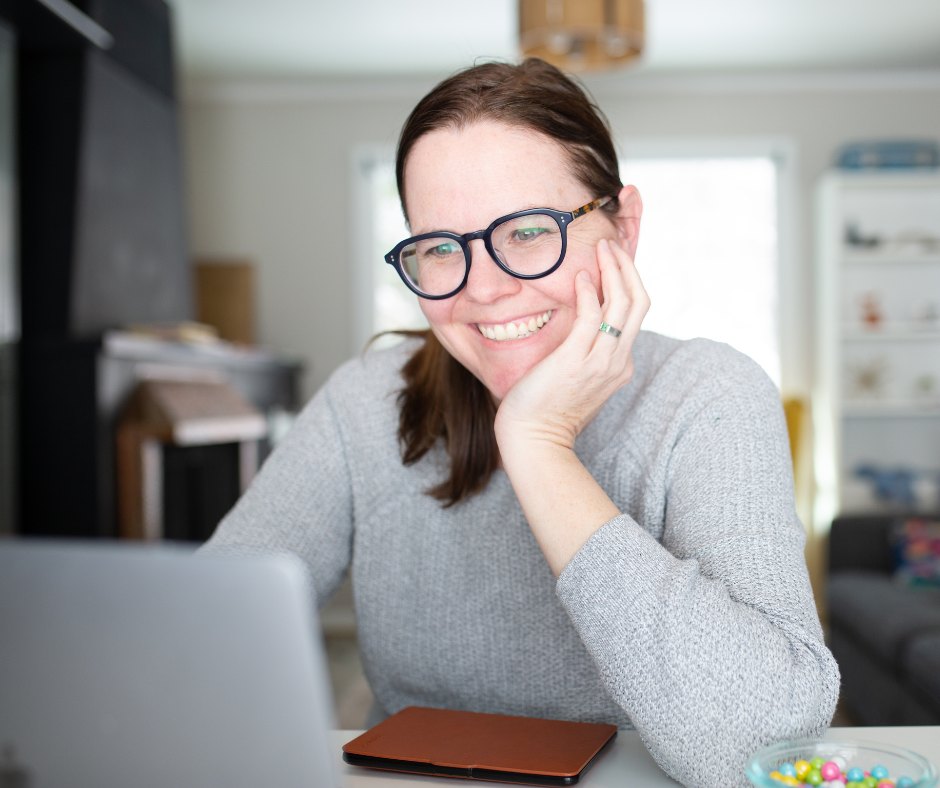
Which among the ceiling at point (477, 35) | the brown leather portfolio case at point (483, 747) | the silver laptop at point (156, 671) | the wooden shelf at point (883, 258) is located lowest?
the brown leather portfolio case at point (483, 747)

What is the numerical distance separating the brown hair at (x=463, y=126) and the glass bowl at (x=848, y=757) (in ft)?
1.74

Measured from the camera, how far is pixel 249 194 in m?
4.77

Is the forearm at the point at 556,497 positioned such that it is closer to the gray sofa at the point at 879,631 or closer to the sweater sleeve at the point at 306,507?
the sweater sleeve at the point at 306,507

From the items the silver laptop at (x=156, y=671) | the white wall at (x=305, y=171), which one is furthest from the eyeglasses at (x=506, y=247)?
the white wall at (x=305, y=171)

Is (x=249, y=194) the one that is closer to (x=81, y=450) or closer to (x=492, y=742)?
(x=81, y=450)

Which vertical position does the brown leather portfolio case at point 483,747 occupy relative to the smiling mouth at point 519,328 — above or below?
Answer: below

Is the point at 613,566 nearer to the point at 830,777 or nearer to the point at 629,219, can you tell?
the point at 830,777

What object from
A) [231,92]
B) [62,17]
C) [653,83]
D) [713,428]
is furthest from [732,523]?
[231,92]

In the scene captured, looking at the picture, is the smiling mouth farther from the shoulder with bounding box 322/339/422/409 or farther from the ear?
the shoulder with bounding box 322/339/422/409

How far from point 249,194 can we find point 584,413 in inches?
167

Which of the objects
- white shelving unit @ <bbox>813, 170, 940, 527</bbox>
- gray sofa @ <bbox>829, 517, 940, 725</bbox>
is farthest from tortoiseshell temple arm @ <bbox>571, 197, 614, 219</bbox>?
white shelving unit @ <bbox>813, 170, 940, 527</bbox>

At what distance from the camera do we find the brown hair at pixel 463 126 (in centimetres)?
94

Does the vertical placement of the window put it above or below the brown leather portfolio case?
above

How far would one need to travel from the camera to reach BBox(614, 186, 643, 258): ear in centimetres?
105
